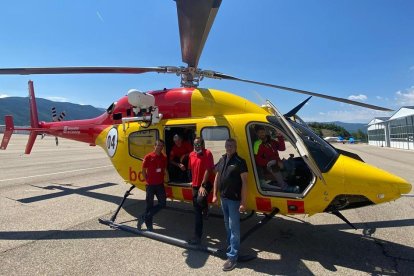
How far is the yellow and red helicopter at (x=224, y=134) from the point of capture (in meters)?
4.81

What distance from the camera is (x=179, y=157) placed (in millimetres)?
6812

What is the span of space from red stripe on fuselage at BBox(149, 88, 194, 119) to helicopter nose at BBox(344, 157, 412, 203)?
333 cm

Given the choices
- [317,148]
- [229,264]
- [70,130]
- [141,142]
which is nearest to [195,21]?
[317,148]

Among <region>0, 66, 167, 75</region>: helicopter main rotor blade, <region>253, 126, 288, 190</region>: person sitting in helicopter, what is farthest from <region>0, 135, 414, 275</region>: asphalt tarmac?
<region>0, 66, 167, 75</region>: helicopter main rotor blade

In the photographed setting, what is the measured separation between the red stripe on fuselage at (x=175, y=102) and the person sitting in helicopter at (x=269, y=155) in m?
1.68

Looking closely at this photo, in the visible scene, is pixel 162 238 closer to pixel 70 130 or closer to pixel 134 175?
pixel 134 175

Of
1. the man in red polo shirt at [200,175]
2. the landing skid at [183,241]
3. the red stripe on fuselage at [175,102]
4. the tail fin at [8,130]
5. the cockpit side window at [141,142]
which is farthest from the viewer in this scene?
the tail fin at [8,130]

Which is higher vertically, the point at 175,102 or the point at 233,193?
the point at 175,102

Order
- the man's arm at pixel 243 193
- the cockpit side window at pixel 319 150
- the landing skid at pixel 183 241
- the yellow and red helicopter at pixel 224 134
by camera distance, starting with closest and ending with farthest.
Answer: the man's arm at pixel 243 193
the yellow and red helicopter at pixel 224 134
the landing skid at pixel 183 241
the cockpit side window at pixel 319 150

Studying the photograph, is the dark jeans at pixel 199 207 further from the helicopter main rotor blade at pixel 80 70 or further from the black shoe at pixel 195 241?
the helicopter main rotor blade at pixel 80 70

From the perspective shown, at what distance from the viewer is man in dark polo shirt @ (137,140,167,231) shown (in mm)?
6230

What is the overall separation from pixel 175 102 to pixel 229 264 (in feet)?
11.7

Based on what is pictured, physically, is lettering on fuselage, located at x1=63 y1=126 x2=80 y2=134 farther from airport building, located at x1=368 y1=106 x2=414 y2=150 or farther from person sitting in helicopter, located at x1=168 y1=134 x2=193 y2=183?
airport building, located at x1=368 y1=106 x2=414 y2=150

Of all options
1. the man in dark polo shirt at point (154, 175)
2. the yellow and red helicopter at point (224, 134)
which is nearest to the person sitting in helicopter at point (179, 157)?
the yellow and red helicopter at point (224, 134)
